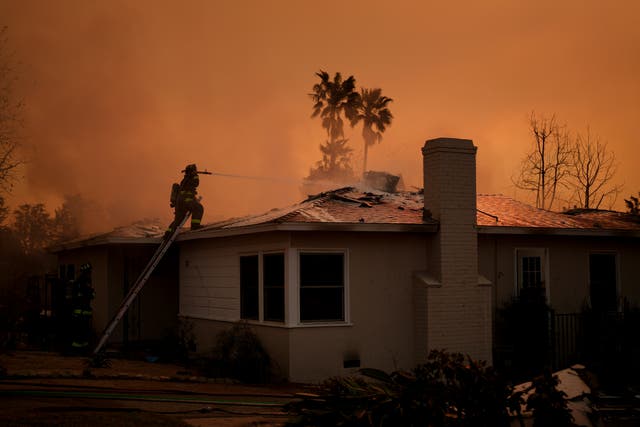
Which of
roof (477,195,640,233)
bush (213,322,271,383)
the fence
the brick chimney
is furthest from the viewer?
roof (477,195,640,233)

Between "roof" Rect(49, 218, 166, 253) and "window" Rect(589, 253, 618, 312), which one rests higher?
"roof" Rect(49, 218, 166, 253)

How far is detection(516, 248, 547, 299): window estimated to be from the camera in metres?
17.5

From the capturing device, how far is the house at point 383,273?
593 inches

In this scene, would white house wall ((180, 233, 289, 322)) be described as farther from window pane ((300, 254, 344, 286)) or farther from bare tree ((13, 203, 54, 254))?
bare tree ((13, 203, 54, 254))

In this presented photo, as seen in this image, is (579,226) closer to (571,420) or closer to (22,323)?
(571,420)

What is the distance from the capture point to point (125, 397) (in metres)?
11.9

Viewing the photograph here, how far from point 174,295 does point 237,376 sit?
675cm

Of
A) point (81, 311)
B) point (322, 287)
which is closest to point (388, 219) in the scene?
point (322, 287)

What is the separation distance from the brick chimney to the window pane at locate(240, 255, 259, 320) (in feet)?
10.9

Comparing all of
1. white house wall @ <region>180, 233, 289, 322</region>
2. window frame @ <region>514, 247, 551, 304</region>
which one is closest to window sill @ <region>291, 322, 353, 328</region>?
white house wall @ <region>180, 233, 289, 322</region>

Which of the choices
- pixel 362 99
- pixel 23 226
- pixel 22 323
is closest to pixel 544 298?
pixel 22 323

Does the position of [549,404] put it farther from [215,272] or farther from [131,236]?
[131,236]

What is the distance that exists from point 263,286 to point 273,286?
34 cm

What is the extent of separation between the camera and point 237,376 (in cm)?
1557
